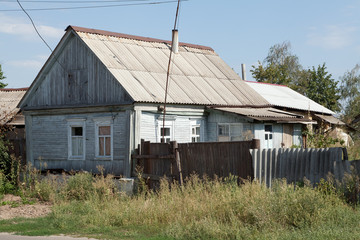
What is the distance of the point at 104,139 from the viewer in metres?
19.3

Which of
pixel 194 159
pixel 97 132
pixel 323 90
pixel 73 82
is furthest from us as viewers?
pixel 323 90

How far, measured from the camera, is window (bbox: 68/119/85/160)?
20.1 m

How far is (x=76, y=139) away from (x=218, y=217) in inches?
416

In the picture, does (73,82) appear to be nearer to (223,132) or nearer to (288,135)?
(223,132)

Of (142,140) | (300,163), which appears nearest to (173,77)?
(142,140)

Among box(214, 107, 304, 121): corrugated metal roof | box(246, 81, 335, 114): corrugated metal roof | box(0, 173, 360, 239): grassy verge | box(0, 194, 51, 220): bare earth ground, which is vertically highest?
box(246, 81, 335, 114): corrugated metal roof

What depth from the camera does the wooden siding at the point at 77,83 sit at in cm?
1908

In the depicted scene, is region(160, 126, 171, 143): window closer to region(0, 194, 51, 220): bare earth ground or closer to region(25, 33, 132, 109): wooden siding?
region(25, 33, 132, 109): wooden siding

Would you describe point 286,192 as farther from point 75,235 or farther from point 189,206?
point 75,235

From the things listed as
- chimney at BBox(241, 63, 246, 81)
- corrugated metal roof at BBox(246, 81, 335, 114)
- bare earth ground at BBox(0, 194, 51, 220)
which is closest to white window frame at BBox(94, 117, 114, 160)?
bare earth ground at BBox(0, 194, 51, 220)

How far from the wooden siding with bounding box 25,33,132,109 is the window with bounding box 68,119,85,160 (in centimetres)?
76

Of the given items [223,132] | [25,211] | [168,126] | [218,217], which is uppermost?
[168,126]

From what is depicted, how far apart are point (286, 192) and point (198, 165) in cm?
478

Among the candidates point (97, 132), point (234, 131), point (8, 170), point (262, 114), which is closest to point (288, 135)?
point (262, 114)
